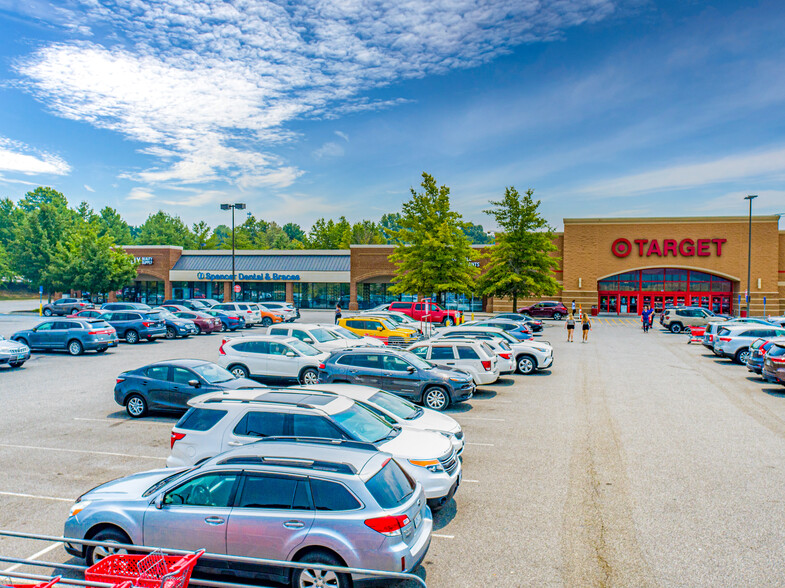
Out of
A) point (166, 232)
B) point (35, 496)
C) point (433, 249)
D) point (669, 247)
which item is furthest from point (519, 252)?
point (166, 232)

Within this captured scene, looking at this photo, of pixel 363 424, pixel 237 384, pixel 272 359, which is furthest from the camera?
pixel 272 359

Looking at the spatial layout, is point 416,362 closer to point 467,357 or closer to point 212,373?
point 467,357

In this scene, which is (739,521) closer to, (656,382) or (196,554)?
(196,554)

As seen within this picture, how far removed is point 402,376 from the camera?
14.3 metres

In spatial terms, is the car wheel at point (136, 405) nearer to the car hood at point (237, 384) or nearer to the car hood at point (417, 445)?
the car hood at point (237, 384)

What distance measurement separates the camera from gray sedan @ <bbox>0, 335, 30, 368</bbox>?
20.6 meters

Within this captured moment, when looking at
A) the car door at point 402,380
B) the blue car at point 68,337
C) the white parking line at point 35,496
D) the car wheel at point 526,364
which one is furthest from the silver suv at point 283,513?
the blue car at point 68,337

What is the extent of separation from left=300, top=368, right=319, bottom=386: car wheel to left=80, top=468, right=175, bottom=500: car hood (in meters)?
9.76

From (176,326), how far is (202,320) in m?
2.68

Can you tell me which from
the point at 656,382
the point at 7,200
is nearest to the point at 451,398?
the point at 656,382

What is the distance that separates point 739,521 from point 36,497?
1001 cm

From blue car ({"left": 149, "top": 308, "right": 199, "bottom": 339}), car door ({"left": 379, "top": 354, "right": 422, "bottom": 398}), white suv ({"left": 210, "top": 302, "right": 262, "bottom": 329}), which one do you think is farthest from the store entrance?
car door ({"left": 379, "top": 354, "right": 422, "bottom": 398})

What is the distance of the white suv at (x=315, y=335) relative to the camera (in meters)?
20.4

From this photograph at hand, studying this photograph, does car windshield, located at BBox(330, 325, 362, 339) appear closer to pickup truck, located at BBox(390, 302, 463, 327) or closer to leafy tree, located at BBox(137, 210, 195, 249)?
pickup truck, located at BBox(390, 302, 463, 327)
